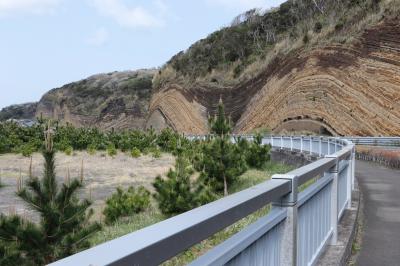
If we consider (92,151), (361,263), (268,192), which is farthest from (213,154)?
(92,151)

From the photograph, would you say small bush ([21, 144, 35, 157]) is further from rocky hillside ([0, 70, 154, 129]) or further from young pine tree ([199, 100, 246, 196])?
rocky hillside ([0, 70, 154, 129])

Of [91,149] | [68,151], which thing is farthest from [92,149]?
[68,151]

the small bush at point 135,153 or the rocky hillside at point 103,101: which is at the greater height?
the rocky hillside at point 103,101

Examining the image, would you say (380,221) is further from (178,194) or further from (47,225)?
(47,225)

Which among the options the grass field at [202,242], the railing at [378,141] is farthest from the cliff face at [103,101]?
the grass field at [202,242]

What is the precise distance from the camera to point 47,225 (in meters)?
5.96

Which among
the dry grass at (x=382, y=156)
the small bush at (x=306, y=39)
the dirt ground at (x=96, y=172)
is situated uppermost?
the small bush at (x=306, y=39)

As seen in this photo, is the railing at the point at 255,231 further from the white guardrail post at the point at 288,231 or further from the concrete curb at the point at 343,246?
the concrete curb at the point at 343,246

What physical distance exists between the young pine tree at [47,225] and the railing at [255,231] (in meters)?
2.67

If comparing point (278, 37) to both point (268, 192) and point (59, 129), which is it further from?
point (268, 192)

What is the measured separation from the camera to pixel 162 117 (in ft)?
208

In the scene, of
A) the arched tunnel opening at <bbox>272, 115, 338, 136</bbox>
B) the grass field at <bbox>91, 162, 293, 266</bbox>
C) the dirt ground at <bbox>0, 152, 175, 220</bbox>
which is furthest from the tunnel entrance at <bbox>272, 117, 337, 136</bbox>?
the grass field at <bbox>91, 162, 293, 266</bbox>

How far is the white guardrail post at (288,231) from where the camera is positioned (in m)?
3.75

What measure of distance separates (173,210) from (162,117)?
52342 millimetres
